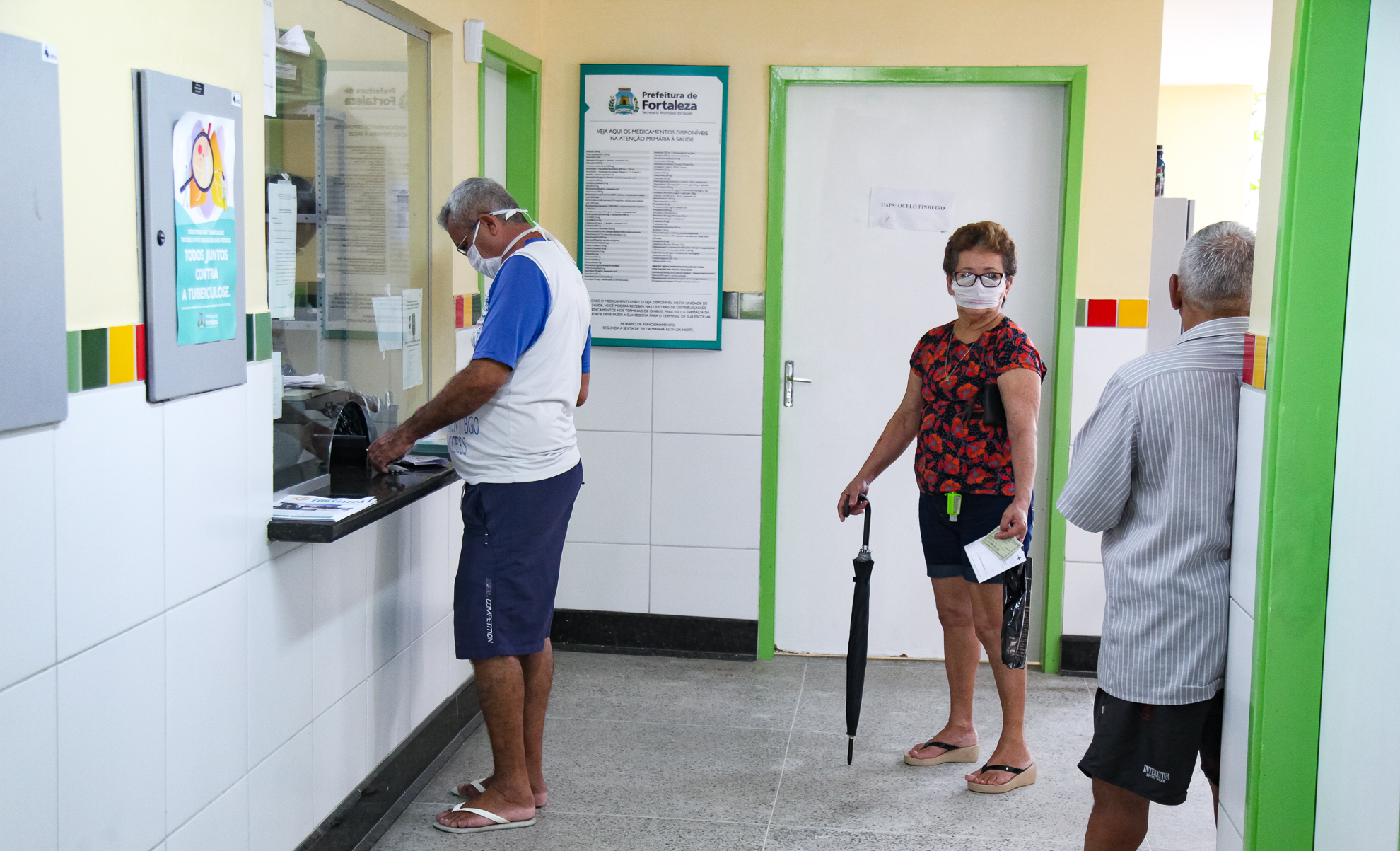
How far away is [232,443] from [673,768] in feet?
5.37

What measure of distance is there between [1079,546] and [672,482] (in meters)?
1.43

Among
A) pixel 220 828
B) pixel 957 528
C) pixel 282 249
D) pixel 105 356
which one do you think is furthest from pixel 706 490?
pixel 105 356

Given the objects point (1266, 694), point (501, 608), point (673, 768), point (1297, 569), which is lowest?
point (673, 768)

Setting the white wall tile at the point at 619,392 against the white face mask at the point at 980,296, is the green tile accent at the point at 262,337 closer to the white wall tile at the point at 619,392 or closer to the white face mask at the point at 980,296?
the white face mask at the point at 980,296

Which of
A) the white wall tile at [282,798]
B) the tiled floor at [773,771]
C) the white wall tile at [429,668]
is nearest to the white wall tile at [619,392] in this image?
the tiled floor at [773,771]

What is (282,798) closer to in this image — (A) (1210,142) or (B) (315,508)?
(B) (315,508)

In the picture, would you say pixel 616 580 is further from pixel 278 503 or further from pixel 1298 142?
pixel 1298 142

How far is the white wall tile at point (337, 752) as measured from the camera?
2469 mm

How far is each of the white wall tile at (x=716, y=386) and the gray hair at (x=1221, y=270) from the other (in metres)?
2.14

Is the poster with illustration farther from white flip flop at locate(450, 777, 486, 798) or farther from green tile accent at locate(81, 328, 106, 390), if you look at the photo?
white flip flop at locate(450, 777, 486, 798)

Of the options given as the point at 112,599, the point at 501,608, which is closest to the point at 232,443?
the point at 112,599

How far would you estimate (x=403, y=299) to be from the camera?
3146mm

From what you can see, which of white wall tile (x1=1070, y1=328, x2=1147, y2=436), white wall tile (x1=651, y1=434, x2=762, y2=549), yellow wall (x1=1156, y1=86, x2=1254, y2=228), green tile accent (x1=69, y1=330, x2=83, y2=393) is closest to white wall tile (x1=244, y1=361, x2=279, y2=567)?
green tile accent (x1=69, y1=330, x2=83, y2=393)

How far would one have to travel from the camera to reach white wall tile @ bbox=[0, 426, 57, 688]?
57.5 inches
